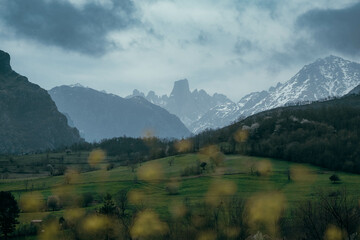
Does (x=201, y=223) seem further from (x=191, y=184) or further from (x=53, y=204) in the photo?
(x=191, y=184)

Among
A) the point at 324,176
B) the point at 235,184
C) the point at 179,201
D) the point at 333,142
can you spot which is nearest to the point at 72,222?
the point at 179,201

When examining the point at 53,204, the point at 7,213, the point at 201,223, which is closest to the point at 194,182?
the point at 53,204

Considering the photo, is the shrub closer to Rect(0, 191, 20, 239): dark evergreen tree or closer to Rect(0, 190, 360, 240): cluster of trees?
Rect(0, 190, 360, 240): cluster of trees

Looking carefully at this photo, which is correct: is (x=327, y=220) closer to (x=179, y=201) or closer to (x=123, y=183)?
(x=179, y=201)

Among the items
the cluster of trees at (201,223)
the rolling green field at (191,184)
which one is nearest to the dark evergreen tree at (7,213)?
the cluster of trees at (201,223)

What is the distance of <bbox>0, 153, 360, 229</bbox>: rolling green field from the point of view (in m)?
125

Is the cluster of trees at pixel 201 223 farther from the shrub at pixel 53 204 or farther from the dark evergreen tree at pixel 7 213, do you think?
the shrub at pixel 53 204

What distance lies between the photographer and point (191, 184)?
15012 centimetres

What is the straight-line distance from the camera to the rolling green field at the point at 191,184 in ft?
409

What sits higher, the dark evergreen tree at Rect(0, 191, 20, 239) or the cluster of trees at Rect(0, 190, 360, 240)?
the dark evergreen tree at Rect(0, 191, 20, 239)

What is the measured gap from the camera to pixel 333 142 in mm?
191875

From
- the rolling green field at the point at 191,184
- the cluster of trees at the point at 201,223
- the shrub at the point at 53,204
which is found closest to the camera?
the cluster of trees at the point at 201,223

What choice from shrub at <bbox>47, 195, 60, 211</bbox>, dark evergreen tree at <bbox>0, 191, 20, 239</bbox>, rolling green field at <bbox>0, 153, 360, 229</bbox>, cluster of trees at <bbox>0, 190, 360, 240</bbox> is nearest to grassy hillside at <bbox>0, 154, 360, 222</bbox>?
rolling green field at <bbox>0, 153, 360, 229</bbox>

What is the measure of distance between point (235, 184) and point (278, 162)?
49234 mm
